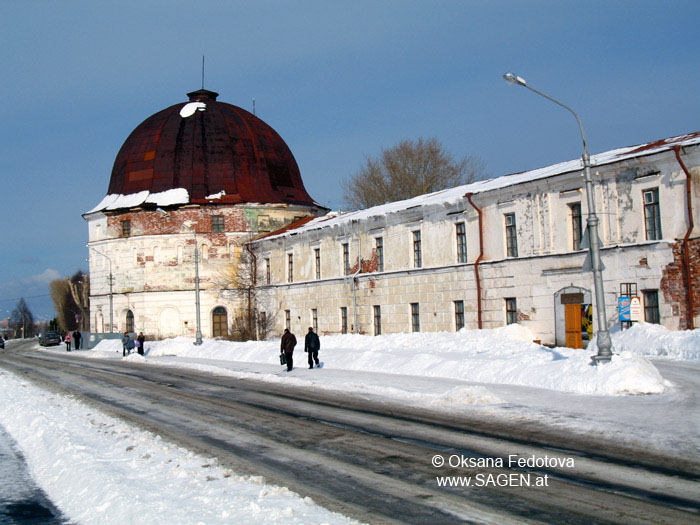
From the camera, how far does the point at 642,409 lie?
1267cm

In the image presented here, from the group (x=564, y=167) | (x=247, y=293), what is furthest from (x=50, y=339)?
(x=564, y=167)

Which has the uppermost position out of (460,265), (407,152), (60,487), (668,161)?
(407,152)

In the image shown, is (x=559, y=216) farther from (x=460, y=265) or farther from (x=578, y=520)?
(x=578, y=520)

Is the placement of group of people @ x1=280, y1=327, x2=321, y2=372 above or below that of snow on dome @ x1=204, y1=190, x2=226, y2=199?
below

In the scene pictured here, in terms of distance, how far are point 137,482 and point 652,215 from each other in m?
23.0

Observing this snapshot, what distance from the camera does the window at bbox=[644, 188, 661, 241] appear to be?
25984 mm

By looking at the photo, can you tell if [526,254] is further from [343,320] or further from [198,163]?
[198,163]

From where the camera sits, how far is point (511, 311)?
31.2 meters

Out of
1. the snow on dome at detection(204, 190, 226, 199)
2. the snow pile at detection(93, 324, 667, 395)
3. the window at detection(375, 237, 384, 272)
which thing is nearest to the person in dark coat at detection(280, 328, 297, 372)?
the snow pile at detection(93, 324, 667, 395)

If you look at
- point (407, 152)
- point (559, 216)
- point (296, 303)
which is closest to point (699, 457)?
point (559, 216)

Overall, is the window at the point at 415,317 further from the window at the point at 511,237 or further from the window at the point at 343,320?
the window at the point at 511,237

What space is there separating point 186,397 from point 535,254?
Result: 17476 mm

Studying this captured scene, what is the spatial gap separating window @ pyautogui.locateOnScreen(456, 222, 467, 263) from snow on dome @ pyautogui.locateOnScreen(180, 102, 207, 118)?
113ft

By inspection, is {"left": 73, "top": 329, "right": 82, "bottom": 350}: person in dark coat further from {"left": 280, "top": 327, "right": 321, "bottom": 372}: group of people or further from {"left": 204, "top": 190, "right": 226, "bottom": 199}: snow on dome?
{"left": 280, "top": 327, "right": 321, "bottom": 372}: group of people
